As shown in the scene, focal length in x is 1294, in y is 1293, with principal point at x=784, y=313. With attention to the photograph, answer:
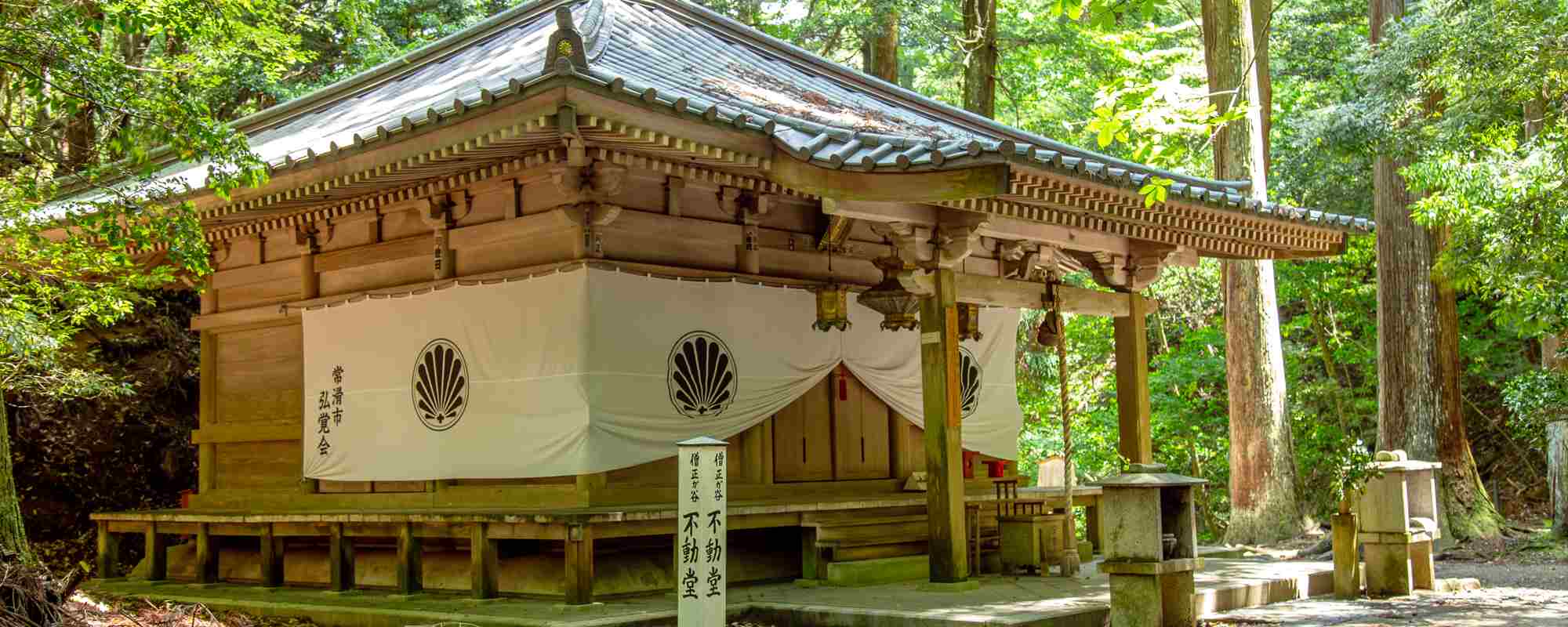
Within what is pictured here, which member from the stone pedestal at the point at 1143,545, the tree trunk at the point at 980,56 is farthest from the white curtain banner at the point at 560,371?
the tree trunk at the point at 980,56

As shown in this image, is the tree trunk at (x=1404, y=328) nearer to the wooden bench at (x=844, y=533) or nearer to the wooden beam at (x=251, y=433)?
the wooden bench at (x=844, y=533)

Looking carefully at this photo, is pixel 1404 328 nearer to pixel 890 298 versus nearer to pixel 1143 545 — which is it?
pixel 890 298

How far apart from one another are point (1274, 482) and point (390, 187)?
10.6 metres

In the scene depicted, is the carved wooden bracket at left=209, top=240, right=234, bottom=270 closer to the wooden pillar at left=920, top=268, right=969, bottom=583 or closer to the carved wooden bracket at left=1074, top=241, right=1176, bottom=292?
the wooden pillar at left=920, top=268, right=969, bottom=583

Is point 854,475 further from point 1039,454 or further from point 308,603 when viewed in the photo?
point 1039,454

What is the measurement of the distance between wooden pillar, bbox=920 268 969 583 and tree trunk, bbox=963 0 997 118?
8.96 metres

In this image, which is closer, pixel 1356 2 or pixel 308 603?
pixel 308 603

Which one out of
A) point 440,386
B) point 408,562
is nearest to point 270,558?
point 408,562

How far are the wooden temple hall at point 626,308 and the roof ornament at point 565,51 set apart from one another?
1.0 inches

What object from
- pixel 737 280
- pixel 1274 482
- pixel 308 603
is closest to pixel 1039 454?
pixel 1274 482

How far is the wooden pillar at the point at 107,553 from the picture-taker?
39.8 feet

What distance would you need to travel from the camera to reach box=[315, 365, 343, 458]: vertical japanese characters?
10.7m

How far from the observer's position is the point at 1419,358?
1484 centimetres

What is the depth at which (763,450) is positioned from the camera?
1023 centimetres
